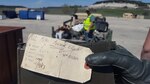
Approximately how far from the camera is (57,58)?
314 centimetres

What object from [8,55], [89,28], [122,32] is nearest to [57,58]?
[8,55]

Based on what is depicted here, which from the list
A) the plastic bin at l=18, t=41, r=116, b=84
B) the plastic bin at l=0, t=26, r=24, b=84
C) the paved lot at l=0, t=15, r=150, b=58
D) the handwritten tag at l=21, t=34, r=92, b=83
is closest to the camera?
the handwritten tag at l=21, t=34, r=92, b=83

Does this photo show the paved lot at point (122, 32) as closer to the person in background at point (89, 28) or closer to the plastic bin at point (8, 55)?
the person in background at point (89, 28)

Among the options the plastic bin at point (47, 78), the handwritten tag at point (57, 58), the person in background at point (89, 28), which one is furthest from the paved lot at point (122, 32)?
the handwritten tag at point (57, 58)

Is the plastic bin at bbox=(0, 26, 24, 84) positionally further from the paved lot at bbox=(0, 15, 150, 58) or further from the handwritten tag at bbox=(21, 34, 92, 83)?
the paved lot at bbox=(0, 15, 150, 58)

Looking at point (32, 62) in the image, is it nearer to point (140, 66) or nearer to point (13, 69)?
point (140, 66)

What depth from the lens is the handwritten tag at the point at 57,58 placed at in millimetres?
3092

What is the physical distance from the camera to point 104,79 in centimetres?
335

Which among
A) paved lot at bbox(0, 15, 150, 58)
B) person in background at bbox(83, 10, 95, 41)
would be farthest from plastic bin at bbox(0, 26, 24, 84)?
paved lot at bbox(0, 15, 150, 58)

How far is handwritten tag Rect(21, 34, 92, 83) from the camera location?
3.09m

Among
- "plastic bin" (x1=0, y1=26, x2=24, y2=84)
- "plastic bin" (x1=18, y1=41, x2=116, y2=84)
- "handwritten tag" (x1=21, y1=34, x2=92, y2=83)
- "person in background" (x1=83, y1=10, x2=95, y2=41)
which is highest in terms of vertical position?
"handwritten tag" (x1=21, y1=34, x2=92, y2=83)

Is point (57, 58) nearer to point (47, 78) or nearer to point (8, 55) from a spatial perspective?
point (47, 78)

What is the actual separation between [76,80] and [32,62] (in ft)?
1.36

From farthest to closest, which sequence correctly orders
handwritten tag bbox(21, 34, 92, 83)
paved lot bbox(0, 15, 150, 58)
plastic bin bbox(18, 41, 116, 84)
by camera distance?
paved lot bbox(0, 15, 150, 58)
plastic bin bbox(18, 41, 116, 84)
handwritten tag bbox(21, 34, 92, 83)
